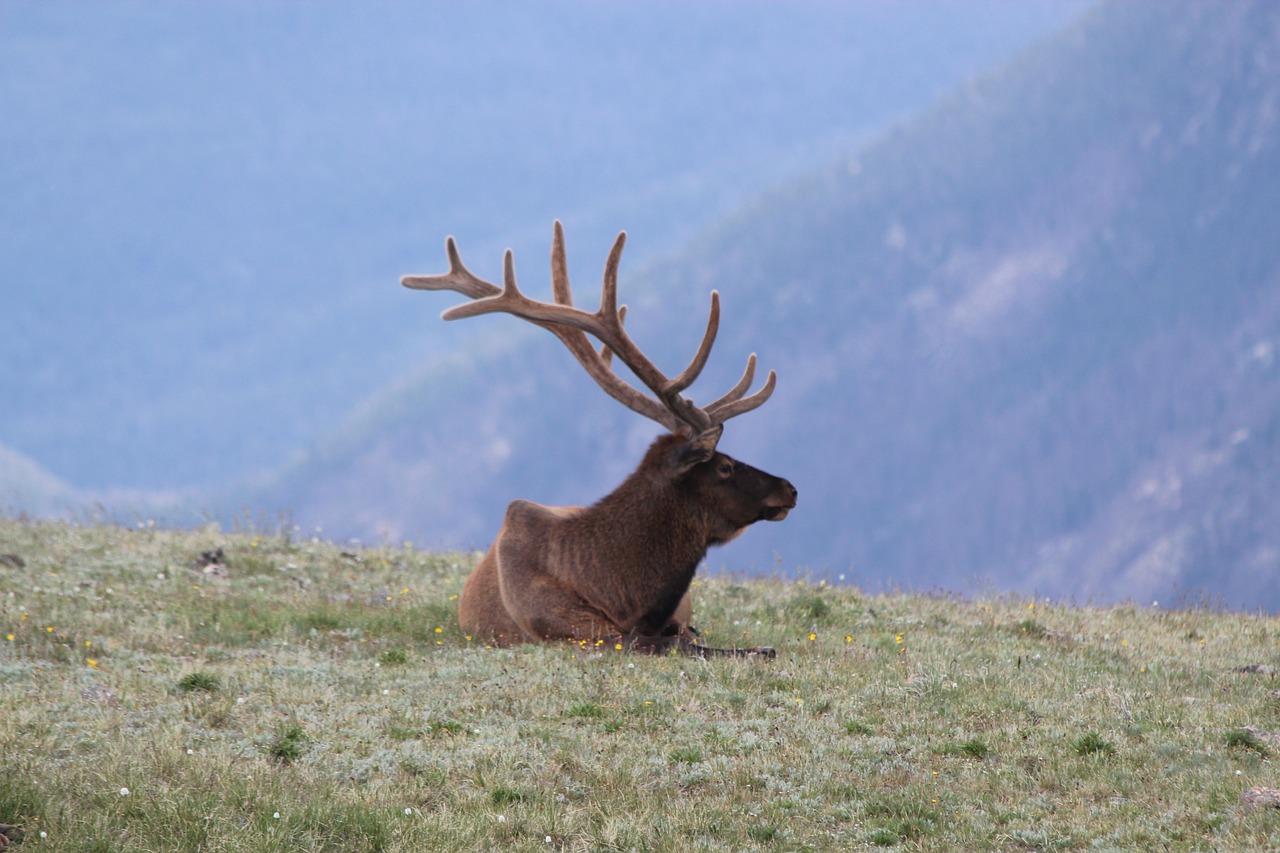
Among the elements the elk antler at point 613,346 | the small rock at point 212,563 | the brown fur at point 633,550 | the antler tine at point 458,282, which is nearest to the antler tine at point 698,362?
the elk antler at point 613,346

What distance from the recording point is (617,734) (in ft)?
28.5

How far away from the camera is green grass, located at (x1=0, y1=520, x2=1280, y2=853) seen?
7.05 meters

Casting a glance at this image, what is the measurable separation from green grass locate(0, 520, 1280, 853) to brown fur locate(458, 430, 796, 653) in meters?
0.60

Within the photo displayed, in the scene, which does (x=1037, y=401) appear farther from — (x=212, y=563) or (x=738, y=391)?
(x=738, y=391)

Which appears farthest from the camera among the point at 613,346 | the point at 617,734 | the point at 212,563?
the point at 212,563

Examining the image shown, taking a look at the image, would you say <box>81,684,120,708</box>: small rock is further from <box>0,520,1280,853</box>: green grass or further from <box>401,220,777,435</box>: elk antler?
<box>401,220,777,435</box>: elk antler

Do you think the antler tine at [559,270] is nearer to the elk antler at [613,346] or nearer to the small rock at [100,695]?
the elk antler at [613,346]

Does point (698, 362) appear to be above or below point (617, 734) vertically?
above

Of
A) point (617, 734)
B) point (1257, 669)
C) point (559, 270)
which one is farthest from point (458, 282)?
point (1257, 669)

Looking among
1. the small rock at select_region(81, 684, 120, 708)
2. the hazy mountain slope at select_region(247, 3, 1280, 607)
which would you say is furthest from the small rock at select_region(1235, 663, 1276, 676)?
the hazy mountain slope at select_region(247, 3, 1280, 607)

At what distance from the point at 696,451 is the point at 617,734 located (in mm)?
3384

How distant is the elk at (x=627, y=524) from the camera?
11414mm

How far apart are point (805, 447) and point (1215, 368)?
161 ft

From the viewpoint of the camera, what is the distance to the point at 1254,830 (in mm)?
6891
